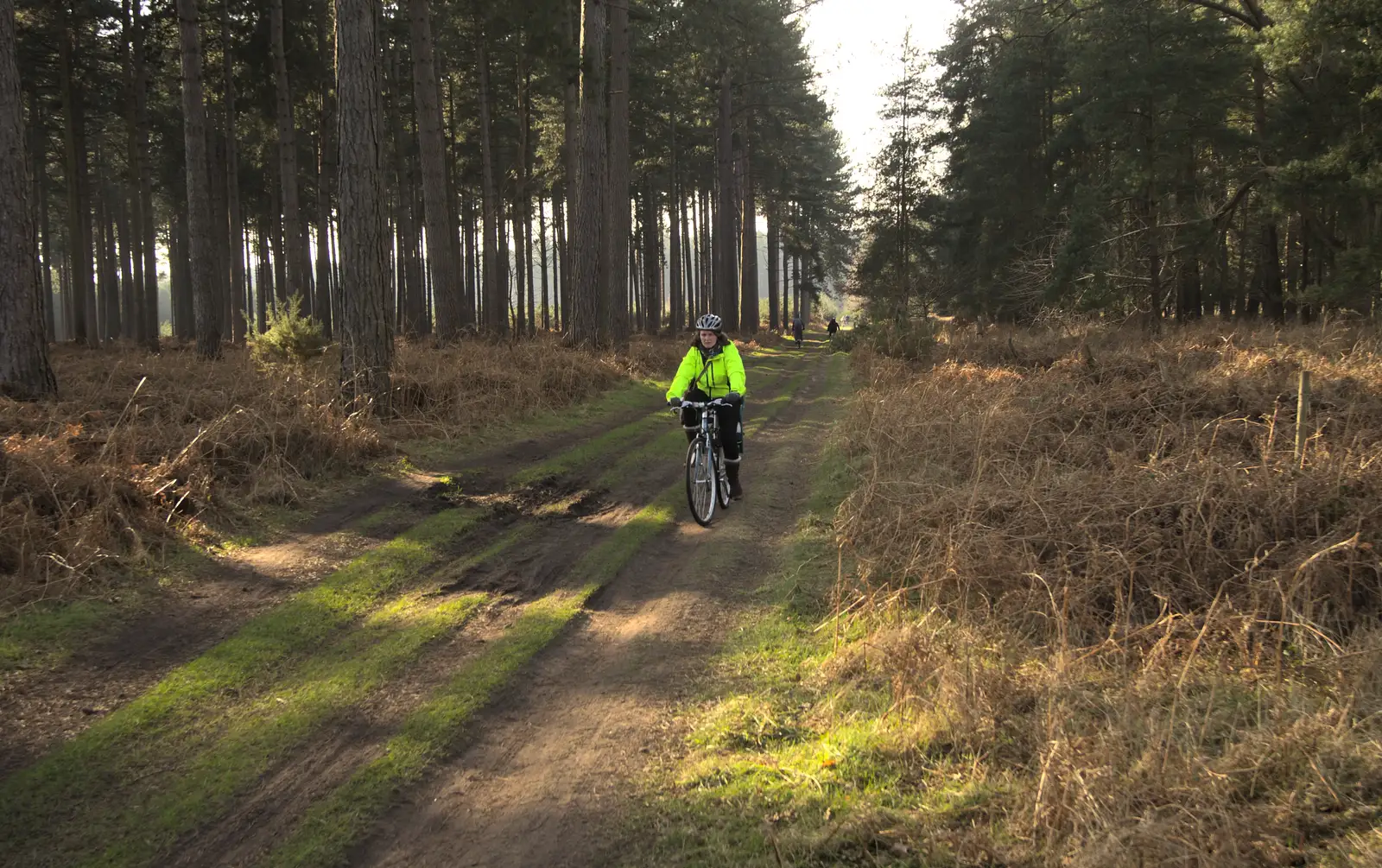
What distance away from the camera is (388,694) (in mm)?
4156

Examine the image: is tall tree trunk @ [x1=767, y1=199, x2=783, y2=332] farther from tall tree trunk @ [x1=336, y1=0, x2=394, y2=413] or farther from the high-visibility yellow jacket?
the high-visibility yellow jacket

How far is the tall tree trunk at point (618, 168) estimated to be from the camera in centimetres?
1877

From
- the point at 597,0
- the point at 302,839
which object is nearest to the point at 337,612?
the point at 302,839

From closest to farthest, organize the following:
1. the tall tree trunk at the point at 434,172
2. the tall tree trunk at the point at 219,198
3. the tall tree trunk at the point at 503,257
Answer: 1. the tall tree trunk at the point at 434,172
2. the tall tree trunk at the point at 219,198
3. the tall tree trunk at the point at 503,257

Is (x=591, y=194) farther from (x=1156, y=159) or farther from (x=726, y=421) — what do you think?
(x=1156, y=159)

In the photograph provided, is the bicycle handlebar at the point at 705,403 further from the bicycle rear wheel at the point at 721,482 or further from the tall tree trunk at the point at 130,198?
the tall tree trunk at the point at 130,198

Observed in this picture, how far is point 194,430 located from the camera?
782 cm

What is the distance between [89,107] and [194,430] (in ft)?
73.3

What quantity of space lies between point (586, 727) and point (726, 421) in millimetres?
4591

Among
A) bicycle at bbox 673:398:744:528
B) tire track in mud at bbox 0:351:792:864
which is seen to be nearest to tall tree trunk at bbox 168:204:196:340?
tire track in mud at bbox 0:351:792:864

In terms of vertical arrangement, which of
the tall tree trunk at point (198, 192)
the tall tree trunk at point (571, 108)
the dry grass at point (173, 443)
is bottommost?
the dry grass at point (173, 443)

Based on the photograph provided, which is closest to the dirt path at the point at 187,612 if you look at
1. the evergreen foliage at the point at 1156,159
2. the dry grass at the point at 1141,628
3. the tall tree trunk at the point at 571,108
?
the dry grass at the point at 1141,628

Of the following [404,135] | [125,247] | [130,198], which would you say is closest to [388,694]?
[404,135]

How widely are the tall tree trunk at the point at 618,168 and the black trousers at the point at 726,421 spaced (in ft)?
38.6
